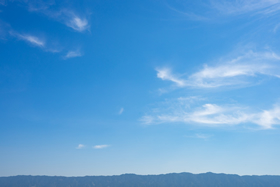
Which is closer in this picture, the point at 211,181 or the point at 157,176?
the point at 211,181

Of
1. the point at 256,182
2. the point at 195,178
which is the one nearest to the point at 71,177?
the point at 195,178

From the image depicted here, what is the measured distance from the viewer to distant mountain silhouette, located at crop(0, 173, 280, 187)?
14325cm

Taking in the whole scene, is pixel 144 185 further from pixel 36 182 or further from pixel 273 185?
pixel 273 185

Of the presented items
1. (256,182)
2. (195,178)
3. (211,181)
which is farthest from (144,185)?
(256,182)

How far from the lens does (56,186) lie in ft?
473

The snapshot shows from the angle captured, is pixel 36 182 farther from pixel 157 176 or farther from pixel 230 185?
pixel 230 185

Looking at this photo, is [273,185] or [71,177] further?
[71,177]

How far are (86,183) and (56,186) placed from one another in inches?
820

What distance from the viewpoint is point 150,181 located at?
151 meters

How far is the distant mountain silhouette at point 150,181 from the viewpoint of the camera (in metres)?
143

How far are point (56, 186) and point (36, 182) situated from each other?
700 inches

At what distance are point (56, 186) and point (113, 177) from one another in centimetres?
4135

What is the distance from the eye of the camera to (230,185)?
140000mm

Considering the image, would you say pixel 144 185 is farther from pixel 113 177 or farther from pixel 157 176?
pixel 113 177
